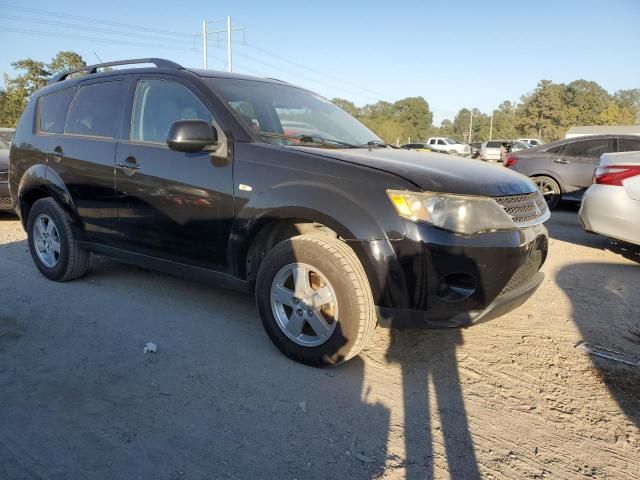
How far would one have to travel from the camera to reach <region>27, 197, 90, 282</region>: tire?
14.4ft

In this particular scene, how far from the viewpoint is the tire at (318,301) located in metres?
2.71

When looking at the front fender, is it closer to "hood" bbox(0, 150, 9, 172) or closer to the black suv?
the black suv

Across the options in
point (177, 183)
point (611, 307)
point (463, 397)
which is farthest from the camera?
point (611, 307)

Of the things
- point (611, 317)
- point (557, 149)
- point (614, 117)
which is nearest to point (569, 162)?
point (557, 149)

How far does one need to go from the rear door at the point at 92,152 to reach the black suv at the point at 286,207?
2 centimetres

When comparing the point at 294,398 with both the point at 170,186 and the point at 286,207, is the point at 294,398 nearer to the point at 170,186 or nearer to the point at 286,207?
the point at 286,207

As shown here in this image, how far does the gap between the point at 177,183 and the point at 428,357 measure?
6.73 ft

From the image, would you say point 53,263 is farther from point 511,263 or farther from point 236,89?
point 511,263

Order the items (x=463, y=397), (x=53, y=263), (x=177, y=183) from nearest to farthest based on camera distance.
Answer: (x=463, y=397)
(x=177, y=183)
(x=53, y=263)

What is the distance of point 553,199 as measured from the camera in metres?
9.21

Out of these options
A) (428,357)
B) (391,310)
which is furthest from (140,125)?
(428,357)

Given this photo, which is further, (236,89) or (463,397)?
(236,89)

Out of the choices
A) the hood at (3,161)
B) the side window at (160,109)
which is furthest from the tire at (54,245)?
the hood at (3,161)

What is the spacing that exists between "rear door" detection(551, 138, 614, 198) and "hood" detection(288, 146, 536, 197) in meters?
6.56
